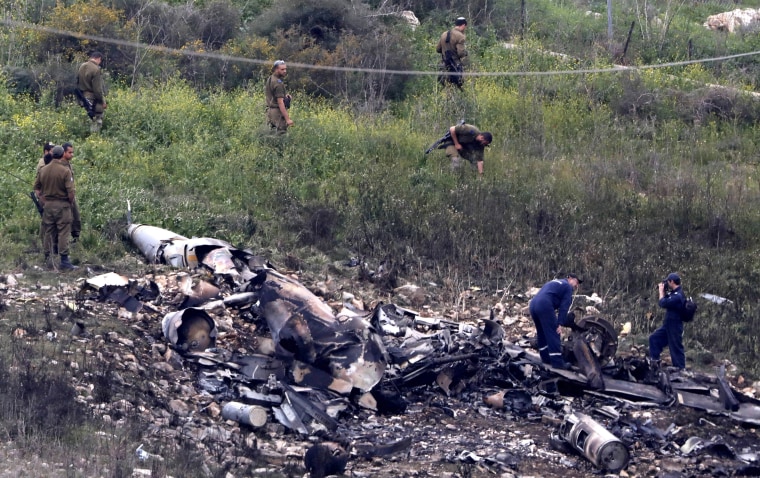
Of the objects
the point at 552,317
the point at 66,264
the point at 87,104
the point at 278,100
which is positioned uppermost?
the point at 278,100

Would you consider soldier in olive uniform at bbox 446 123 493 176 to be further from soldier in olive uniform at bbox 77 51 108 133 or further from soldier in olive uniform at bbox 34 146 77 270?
soldier in olive uniform at bbox 34 146 77 270

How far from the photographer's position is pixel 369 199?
13.6 meters

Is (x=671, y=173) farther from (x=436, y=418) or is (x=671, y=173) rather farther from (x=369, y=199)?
(x=436, y=418)

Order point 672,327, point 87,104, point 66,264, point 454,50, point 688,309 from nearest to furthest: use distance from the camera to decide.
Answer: point 688,309
point 672,327
point 66,264
point 87,104
point 454,50

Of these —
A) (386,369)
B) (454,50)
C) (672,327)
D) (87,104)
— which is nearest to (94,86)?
(87,104)

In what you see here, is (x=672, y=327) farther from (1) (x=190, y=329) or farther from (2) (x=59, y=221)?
(2) (x=59, y=221)

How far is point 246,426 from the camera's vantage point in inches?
295

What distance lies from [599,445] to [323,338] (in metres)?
2.72

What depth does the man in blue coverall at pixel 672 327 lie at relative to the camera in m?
9.81

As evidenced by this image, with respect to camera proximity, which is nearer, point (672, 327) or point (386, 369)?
point (386, 369)

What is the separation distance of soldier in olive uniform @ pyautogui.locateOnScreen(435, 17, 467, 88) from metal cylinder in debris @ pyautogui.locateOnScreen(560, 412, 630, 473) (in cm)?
1031

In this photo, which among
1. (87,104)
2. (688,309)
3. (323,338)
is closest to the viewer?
(323,338)

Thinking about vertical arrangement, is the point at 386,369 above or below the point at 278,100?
below

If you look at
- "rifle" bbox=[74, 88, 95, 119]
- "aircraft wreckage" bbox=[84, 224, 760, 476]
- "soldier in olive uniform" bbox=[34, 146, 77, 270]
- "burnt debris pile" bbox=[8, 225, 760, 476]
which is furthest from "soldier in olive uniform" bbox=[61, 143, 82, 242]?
"rifle" bbox=[74, 88, 95, 119]
